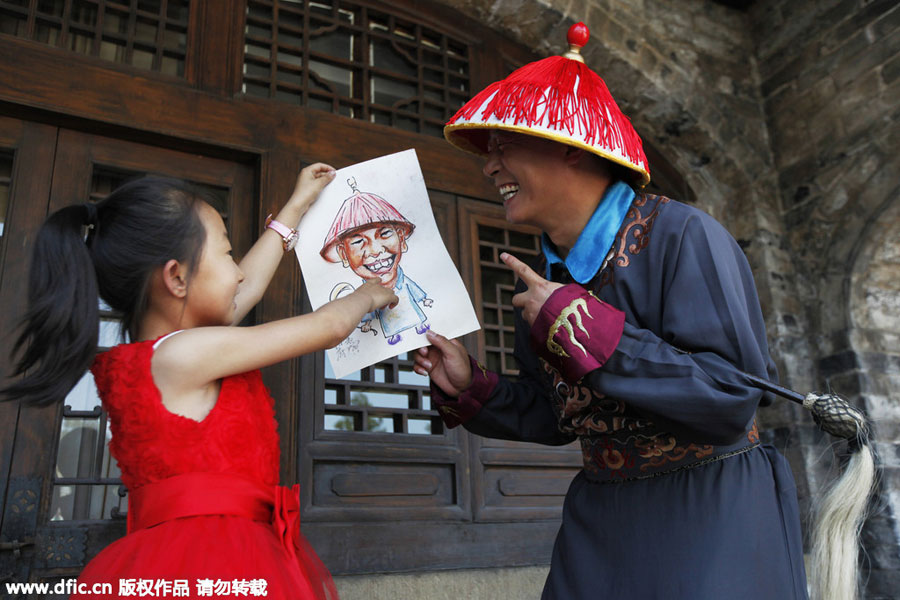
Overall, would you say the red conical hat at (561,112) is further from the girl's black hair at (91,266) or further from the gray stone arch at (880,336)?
the gray stone arch at (880,336)

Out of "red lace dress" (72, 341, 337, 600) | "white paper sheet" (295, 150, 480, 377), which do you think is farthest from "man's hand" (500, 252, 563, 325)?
"red lace dress" (72, 341, 337, 600)

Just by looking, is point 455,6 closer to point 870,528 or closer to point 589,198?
point 589,198

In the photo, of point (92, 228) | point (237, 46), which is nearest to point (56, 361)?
point (92, 228)

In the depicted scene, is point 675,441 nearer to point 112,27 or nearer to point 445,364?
point 445,364

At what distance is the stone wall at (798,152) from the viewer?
12.1 ft

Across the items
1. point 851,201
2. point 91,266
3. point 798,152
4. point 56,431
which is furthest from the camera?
point 798,152

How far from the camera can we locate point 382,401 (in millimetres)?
2951

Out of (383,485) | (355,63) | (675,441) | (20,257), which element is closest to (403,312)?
(675,441)

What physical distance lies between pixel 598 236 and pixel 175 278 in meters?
0.92

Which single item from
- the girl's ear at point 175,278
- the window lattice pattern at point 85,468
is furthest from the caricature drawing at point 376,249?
the window lattice pattern at point 85,468

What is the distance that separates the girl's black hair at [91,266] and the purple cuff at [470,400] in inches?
26.2

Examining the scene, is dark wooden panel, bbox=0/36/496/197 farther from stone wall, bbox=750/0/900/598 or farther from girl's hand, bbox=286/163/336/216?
stone wall, bbox=750/0/900/598

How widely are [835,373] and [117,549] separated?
3.55 m

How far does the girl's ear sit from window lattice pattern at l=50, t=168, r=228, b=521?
992 mm
